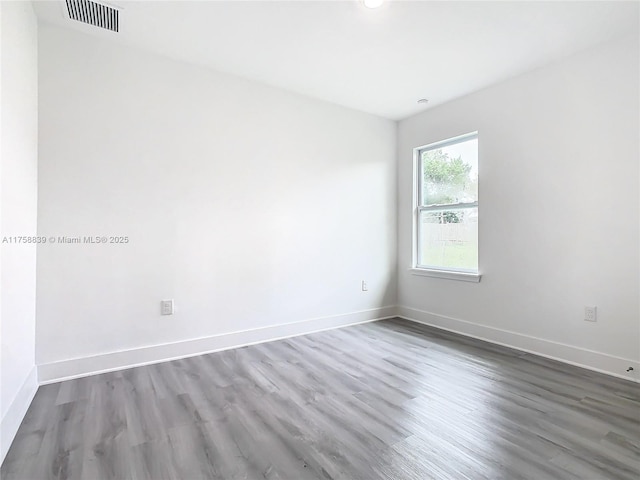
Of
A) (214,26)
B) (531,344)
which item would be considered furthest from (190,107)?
(531,344)

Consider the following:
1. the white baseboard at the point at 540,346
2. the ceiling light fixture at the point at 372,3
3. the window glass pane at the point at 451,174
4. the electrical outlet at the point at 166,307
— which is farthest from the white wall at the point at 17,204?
the window glass pane at the point at 451,174

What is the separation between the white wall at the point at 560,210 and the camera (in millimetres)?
2484

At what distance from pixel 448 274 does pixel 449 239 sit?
0.40 meters

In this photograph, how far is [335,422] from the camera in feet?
6.10

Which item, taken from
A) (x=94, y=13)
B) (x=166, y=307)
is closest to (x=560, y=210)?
(x=166, y=307)

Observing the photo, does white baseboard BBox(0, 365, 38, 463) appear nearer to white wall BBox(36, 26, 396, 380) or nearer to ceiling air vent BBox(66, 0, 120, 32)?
white wall BBox(36, 26, 396, 380)

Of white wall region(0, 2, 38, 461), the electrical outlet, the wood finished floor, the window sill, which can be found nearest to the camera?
the wood finished floor

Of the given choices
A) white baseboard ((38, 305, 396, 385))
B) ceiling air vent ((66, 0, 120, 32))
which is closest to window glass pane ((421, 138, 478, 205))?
white baseboard ((38, 305, 396, 385))

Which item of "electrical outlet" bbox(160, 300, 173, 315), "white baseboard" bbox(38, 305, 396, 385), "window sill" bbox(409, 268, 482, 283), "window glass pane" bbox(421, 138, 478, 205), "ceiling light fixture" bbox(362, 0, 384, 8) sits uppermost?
"ceiling light fixture" bbox(362, 0, 384, 8)

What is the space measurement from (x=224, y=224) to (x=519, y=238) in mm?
2725

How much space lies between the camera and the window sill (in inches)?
136

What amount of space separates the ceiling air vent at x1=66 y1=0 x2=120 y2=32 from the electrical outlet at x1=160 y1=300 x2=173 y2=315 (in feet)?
6.85

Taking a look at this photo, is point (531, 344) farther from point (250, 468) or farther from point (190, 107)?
point (190, 107)

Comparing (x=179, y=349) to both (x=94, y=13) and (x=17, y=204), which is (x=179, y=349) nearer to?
(x=17, y=204)
